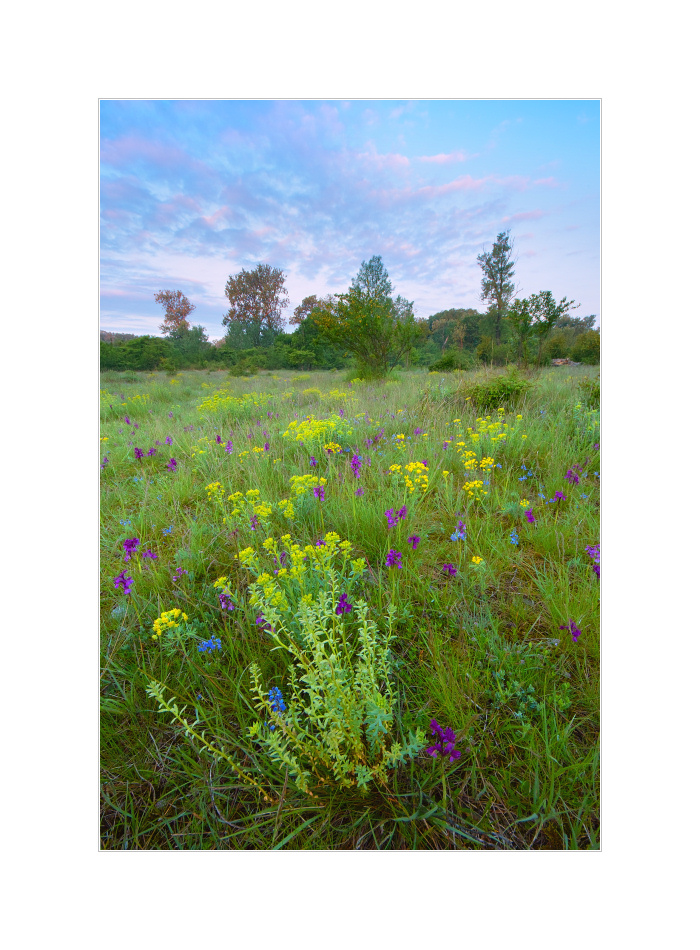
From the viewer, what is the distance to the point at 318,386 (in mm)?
6715

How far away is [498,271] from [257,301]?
2635mm

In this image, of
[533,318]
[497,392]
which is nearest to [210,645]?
[497,392]

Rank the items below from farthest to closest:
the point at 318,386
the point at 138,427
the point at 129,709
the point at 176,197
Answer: the point at 318,386
the point at 138,427
the point at 176,197
the point at 129,709

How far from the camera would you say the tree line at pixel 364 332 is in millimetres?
3189

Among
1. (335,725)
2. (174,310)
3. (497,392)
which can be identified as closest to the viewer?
(335,725)

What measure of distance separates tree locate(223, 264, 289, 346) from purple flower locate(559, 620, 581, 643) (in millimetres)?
3656

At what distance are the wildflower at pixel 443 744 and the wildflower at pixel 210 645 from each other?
86cm

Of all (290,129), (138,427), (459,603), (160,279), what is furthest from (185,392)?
(459,603)

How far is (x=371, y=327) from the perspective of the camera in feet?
28.0

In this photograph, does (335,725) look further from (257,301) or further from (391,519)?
(257,301)

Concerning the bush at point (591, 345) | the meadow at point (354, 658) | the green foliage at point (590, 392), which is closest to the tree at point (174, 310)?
the meadow at point (354, 658)

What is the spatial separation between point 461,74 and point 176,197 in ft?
6.78
